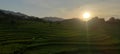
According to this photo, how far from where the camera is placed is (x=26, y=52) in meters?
49.1

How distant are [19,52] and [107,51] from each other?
19060mm

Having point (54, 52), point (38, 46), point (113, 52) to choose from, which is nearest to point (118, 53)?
point (113, 52)

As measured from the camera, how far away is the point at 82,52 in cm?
5006

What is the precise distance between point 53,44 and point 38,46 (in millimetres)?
4248

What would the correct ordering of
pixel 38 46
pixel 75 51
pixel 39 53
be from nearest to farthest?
pixel 39 53, pixel 75 51, pixel 38 46

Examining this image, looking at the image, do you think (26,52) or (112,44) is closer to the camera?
(26,52)

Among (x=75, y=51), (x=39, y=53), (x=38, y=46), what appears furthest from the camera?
(x=38, y=46)

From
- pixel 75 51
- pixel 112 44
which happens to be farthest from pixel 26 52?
pixel 112 44

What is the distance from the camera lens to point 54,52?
47.1m

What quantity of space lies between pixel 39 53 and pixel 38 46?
9326mm

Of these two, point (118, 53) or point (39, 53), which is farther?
point (118, 53)

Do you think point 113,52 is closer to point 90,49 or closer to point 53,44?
point 90,49

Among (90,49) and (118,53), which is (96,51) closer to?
(90,49)

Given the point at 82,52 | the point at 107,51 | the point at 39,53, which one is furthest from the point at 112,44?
the point at 39,53
